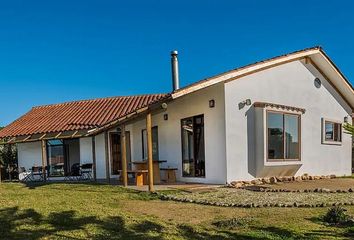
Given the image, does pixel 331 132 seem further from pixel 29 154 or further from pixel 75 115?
pixel 29 154

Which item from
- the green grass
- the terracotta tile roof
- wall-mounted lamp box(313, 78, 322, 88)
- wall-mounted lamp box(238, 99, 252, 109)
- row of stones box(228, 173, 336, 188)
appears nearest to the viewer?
the green grass

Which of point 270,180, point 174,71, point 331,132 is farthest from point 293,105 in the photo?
point 174,71

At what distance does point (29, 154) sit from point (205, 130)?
12273mm

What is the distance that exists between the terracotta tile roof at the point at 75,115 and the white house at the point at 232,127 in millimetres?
96

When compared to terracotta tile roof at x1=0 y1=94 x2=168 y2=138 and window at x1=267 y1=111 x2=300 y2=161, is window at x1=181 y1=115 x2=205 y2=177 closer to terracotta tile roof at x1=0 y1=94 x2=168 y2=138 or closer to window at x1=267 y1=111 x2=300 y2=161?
window at x1=267 y1=111 x2=300 y2=161

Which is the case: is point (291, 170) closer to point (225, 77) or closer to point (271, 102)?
point (271, 102)

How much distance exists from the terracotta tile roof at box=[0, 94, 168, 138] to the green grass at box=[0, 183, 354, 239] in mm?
8909

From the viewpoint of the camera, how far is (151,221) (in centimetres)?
768

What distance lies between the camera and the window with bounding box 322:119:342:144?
17.6 meters

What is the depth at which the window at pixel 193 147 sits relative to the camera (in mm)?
14953

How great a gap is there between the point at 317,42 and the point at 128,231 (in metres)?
13.7

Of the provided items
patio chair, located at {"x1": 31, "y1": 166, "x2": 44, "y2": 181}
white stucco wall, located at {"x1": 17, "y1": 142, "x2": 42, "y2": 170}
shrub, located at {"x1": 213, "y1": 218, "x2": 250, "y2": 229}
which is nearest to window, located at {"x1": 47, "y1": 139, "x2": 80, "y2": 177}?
patio chair, located at {"x1": 31, "y1": 166, "x2": 44, "y2": 181}

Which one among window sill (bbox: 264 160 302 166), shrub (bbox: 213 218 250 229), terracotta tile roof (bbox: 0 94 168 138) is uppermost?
terracotta tile roof (bbox: 0 94 168 138)

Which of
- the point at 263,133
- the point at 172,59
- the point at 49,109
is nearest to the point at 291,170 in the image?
the point at 263,133
